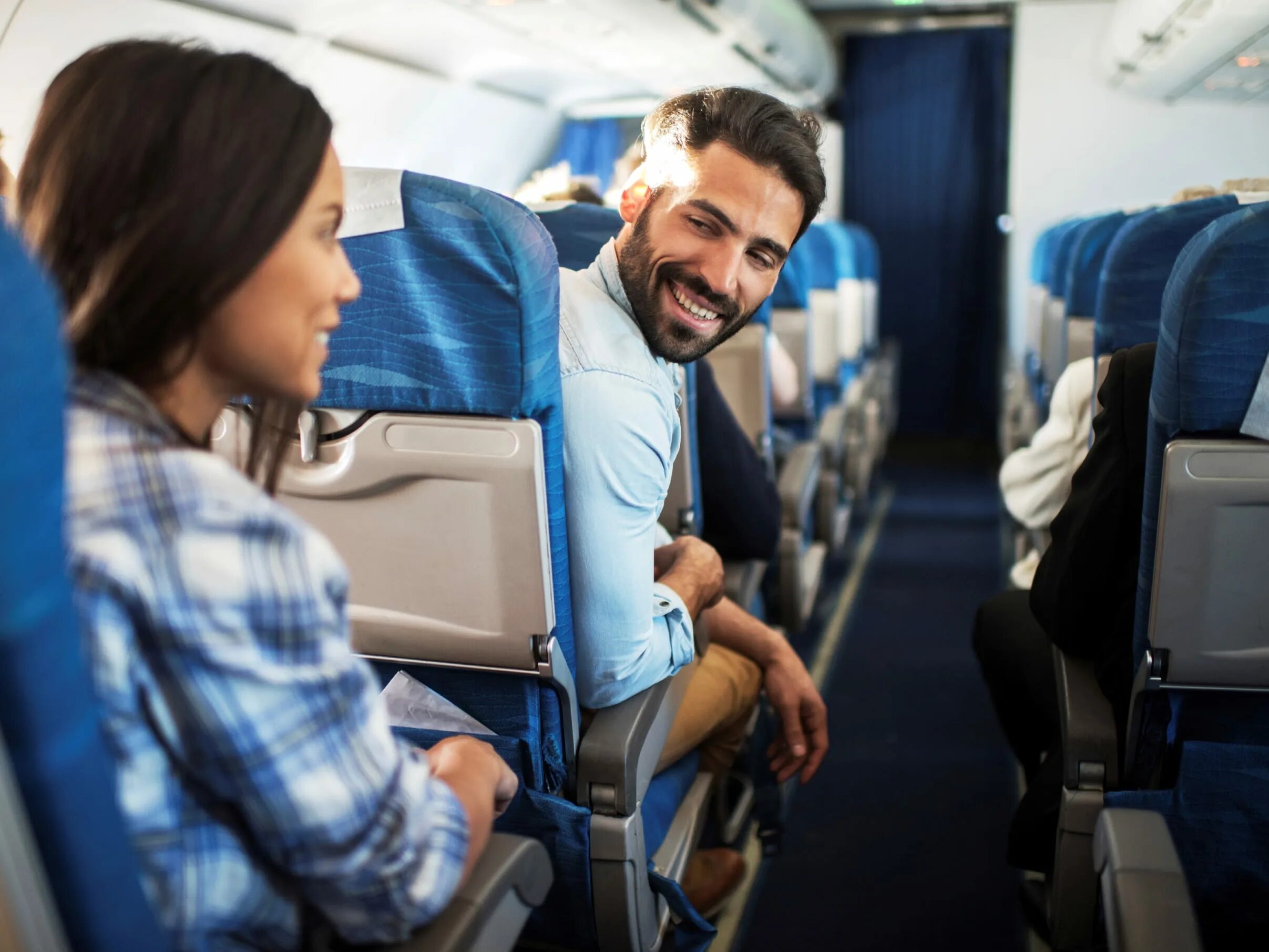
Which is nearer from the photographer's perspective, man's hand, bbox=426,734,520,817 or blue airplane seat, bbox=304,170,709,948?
man's hand, bbox=426,734,520,817

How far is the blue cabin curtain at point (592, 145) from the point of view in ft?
23.1

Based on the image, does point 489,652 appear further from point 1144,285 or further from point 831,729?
point 831,729

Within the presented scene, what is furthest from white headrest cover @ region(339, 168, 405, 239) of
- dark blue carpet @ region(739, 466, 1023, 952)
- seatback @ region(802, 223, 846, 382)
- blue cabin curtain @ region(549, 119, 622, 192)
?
blue cabin curtain @ region(549, 119, 622, 192)

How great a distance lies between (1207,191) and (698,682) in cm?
186

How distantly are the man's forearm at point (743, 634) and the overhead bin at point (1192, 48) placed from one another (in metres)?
2.71

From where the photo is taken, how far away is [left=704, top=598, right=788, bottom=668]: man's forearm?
6.64 ft

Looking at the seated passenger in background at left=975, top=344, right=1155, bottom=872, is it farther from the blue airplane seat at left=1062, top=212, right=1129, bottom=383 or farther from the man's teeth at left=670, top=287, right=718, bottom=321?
the blue airplane seat at left=1062, top=212, right=1129, bottom=383

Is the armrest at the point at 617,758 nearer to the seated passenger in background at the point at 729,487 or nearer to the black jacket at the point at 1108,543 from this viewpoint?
the black jacket at the point at 1108,543

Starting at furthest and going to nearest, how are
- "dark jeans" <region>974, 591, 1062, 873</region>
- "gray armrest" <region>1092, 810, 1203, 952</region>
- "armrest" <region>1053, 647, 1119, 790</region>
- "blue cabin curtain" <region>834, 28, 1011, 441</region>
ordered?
"blue cabin curtain" <region>834, 28, 1011, 441</region> < "dark jeans" <region>974, 591, 1062, 873</region> < "armrest" <region>1053, 647, 1119, 790</region> < "gray armrest" <region>1092, 810, 1203, 952</region>

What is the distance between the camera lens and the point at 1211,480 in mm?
1310

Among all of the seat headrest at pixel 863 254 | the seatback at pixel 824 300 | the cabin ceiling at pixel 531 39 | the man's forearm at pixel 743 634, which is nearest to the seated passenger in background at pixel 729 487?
the man's forearm at pixel 743 634

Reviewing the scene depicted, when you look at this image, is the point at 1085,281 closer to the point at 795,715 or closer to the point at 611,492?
the point at 795,715

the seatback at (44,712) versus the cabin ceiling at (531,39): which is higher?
the cabin ceiling at (531,39)

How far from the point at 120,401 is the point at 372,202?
62cm
